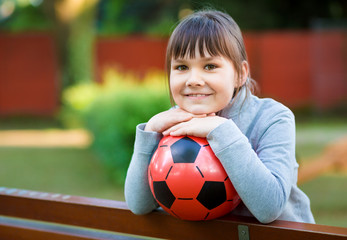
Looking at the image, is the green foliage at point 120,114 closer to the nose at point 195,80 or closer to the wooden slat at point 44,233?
the wooden slat at point 44,233

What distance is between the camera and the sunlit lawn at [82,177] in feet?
18.7

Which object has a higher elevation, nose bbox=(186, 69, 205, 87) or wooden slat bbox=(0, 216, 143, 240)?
nose bbox=(186, 69, 205, 87)

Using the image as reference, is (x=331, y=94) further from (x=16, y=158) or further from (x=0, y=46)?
(x=0, y=46)

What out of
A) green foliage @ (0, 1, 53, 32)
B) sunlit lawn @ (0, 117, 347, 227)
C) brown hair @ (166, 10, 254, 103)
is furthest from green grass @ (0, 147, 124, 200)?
green foliage @ (0, 1, 53, 32)

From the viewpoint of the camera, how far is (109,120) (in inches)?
245

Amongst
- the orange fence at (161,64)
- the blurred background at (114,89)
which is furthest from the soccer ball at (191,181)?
the orange fence at (161,64)

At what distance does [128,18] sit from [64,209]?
24.2 meters

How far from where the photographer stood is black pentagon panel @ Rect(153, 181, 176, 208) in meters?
1.54

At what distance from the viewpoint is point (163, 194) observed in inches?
61.6

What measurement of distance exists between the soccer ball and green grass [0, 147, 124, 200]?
4.63 m

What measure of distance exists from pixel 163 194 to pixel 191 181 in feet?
0.43

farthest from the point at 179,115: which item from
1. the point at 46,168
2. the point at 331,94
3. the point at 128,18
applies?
the point at 128,18

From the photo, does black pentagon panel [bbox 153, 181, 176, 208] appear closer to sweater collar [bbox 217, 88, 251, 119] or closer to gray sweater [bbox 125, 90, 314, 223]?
gray sweater [bbox 125, 90, 314, 223]

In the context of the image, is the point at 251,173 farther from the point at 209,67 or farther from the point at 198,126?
the point at 209,67
